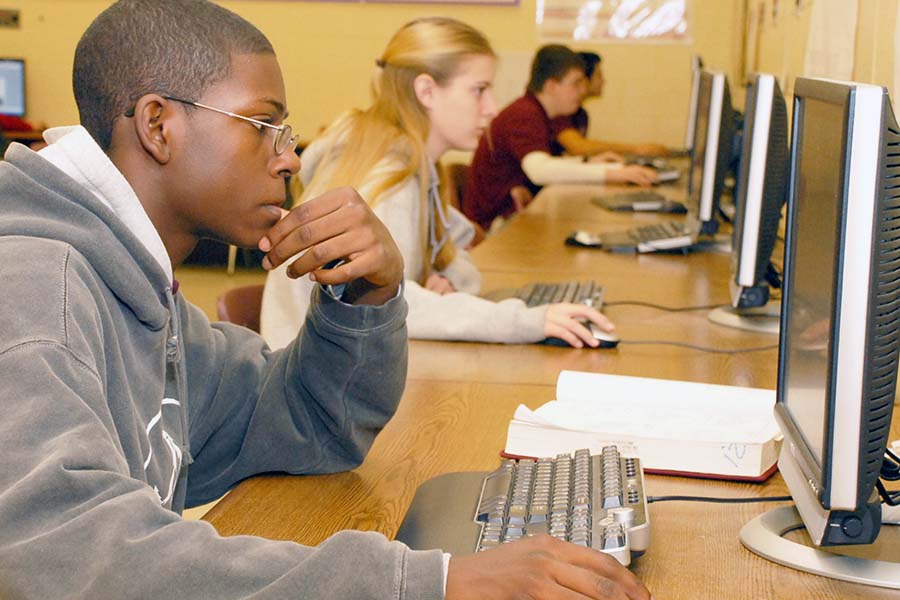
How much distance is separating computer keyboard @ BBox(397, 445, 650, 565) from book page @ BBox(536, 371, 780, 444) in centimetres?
14

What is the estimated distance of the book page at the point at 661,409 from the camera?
1.28 metres

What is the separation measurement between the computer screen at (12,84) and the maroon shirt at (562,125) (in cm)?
281

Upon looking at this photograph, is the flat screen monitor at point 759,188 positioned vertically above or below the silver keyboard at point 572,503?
above

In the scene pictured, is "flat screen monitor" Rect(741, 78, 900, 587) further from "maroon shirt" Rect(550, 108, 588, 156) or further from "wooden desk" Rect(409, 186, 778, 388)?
"maroon shirt" Rect(550, 108, 588, 156)

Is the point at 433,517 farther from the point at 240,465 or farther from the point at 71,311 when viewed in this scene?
the point at 71,311

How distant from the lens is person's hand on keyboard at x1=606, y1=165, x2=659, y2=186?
14.5ft

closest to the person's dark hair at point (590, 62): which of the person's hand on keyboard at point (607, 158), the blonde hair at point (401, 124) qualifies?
the person's hand on keyboard at point (607, 158)

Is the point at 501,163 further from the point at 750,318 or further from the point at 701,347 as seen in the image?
the point at 701,347

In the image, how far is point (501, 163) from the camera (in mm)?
4750

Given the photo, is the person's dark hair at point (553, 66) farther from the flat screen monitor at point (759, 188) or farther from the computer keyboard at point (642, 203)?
the flat screen monitor at point (759, 188)

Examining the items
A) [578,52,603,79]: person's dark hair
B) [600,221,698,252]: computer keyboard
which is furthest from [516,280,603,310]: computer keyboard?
[578,52,603,79]: person's dark hair

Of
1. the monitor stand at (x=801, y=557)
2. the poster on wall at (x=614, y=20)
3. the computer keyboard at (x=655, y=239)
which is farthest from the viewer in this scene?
the poster on wall at (x=614, y=20)

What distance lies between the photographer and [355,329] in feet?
4.23

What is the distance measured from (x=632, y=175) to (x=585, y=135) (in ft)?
4.15
